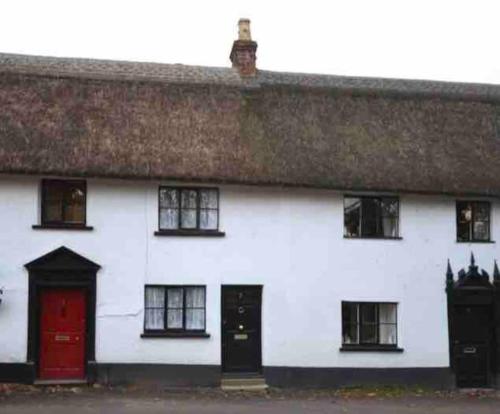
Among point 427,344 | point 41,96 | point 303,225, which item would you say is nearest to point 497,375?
point 427,344

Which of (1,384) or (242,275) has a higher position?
(242,275)

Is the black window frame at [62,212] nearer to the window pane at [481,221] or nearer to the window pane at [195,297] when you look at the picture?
the window pane at [195,297]

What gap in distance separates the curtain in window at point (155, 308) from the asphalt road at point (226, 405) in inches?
91.3

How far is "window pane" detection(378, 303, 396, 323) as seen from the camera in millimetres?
21297

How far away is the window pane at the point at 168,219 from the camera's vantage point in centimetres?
2050

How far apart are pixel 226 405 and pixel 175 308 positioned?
3.67 metres

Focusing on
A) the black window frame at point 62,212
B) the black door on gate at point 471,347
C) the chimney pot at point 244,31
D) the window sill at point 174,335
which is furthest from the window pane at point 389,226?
the black window frame at point 62,212

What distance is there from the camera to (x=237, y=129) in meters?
21.7

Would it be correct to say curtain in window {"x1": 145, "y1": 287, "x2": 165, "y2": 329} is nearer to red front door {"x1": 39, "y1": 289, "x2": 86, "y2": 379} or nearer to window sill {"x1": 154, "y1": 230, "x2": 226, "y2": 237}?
window sill {"x1": 154, "y1": 230, "x2": 226, "y2": 237}

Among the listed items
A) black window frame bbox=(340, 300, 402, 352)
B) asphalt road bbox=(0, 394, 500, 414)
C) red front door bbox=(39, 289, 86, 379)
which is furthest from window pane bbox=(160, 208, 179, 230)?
black window frame bbox=(340, 300, 402, 352)

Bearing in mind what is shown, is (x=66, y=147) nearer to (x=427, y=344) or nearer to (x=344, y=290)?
(x=344, y=290)

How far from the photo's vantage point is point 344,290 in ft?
69.1

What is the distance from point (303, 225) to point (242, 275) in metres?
2.15

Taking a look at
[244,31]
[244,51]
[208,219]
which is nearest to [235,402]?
[208,219]
